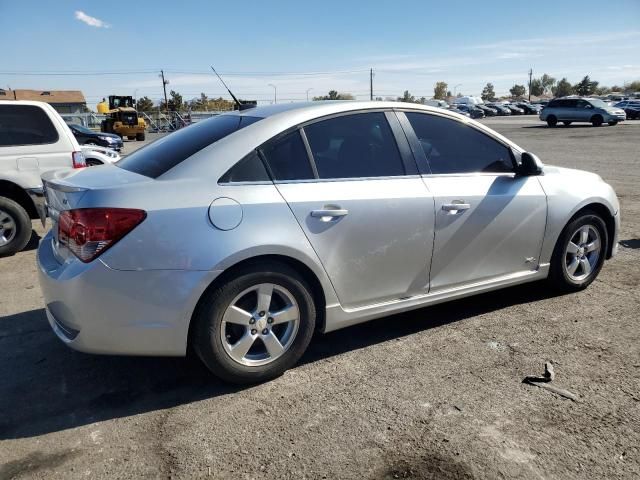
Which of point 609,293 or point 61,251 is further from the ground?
point 61,251

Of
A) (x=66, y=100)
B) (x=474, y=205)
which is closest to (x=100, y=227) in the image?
(x=474, y=205)

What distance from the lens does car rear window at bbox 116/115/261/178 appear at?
330 centimetres

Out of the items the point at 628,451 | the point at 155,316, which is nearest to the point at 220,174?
the point at 155,316

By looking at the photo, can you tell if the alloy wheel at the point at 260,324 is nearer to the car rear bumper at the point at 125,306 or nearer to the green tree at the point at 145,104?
the car rear bumper at the point at 125,306

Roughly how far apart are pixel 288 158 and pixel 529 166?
6.38 feet

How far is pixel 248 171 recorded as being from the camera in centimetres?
321

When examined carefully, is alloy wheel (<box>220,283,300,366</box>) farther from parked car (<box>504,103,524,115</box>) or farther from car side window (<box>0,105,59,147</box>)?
parked car (<box>504,103,524,115</box>)

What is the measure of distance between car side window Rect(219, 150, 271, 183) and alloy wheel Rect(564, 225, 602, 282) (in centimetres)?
274

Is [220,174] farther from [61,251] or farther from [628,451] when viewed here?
[628,451]

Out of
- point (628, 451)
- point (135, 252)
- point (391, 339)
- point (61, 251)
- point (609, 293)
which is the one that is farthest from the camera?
point (609, 293)

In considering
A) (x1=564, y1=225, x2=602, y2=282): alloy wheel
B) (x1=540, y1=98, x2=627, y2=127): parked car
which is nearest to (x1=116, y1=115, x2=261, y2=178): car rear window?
(x1=564, y1=225, x2=602, y2=282): alloy wheel

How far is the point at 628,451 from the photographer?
2.60 meters

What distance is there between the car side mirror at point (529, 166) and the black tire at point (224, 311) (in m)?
2.00

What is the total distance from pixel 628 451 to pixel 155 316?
2443 millimetres
